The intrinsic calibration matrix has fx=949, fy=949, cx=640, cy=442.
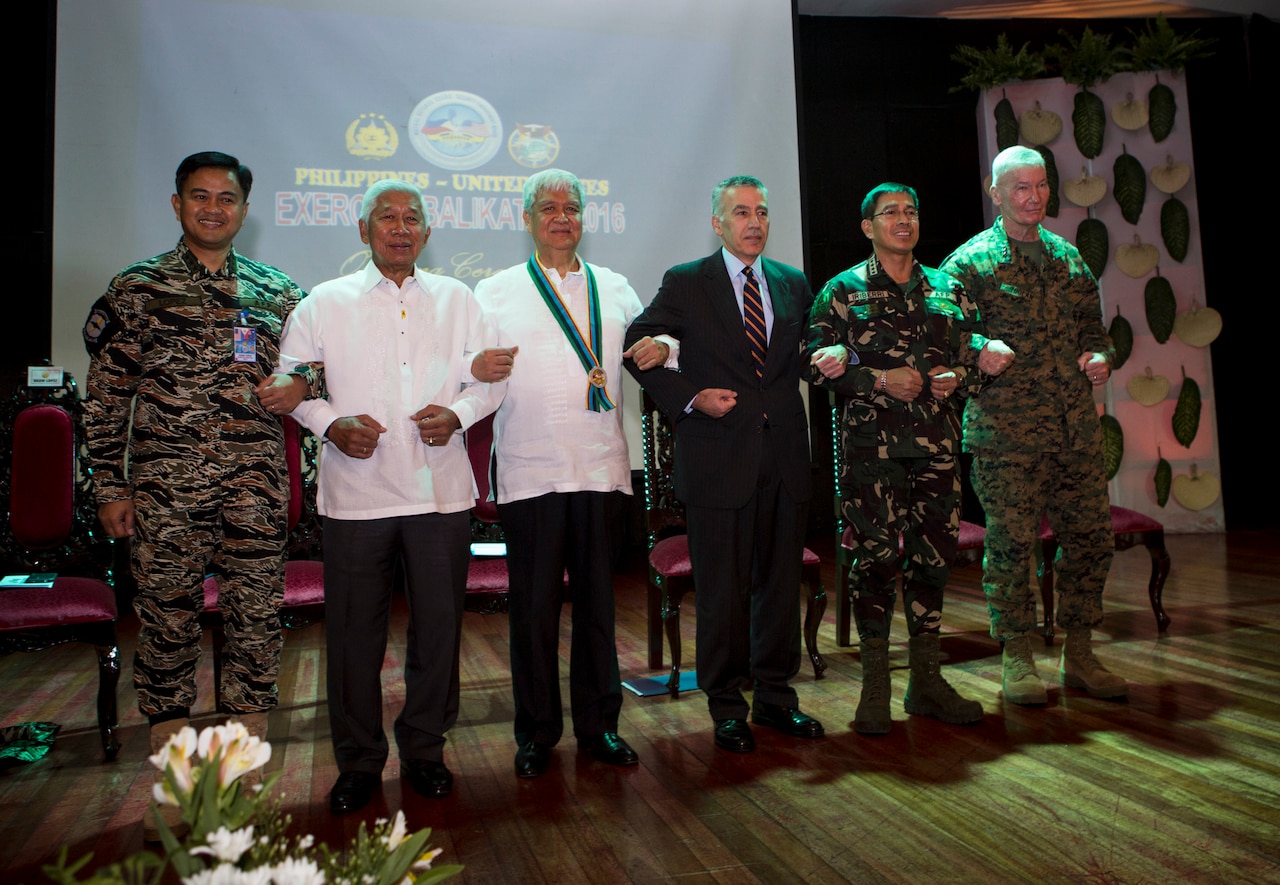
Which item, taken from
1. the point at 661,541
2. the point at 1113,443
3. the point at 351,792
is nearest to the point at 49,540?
the point at 351,792

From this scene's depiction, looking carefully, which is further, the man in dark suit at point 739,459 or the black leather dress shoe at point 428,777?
the man in dark suit at point 739,459

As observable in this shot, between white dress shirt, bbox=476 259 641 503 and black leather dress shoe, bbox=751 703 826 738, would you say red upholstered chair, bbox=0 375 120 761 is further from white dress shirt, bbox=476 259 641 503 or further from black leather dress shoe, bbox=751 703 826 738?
black leather dress shoe, bbox=751 703 826 738

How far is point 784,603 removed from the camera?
266 cm

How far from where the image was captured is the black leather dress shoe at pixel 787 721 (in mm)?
2619

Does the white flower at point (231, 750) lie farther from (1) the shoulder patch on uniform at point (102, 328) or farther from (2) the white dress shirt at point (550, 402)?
(1) the shoulder patch on uniform at point (102, 328)

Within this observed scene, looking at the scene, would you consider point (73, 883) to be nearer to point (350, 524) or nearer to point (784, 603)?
point (350, 524)

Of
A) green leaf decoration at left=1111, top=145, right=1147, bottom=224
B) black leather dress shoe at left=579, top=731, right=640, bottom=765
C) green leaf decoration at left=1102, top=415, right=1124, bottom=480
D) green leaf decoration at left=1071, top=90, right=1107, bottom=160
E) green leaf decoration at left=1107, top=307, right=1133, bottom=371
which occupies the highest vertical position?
green leaf decoration at left=1071, top=90, right=1107, bottom=160

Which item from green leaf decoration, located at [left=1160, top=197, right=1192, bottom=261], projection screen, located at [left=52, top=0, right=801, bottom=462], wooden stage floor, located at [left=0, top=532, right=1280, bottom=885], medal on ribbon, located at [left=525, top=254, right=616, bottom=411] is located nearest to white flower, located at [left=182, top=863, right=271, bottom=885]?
wooden stage floor, located at [left=0, top=532, right=1280, bottom=885]

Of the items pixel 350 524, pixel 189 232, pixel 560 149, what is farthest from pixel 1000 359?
pixel 560 149

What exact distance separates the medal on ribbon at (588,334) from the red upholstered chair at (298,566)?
88 cm

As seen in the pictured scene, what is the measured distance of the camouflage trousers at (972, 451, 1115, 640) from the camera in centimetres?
289

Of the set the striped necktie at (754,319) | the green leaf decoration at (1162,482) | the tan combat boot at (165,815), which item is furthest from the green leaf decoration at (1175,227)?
the tan combat boot at (165,815)

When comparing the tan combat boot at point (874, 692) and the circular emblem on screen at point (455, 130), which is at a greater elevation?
the circular emblem on screen at point (455, 130)

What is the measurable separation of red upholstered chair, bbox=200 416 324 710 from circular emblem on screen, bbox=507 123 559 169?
6.24 ft
